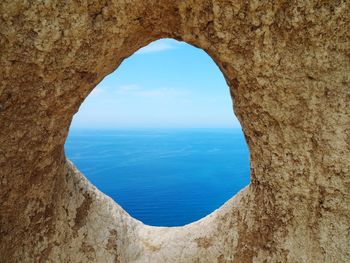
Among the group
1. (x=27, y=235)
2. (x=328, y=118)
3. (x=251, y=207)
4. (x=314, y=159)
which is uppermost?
(x=328, y=118)

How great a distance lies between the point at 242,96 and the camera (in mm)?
2053

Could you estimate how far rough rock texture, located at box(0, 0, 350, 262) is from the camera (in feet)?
5.64

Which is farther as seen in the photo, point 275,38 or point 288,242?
point 288,242

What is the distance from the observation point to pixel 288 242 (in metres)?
2.04

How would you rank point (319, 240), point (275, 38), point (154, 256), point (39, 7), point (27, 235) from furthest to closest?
1. point (154, 256)
2. point (27, 235)
3. point (319, 240)
4. point (275, 38)
5. point (39, 7)

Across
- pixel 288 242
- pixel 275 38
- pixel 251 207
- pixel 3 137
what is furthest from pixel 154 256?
pixel 275 38

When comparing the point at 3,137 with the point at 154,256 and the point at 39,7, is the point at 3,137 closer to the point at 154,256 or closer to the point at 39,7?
the point at 39,7

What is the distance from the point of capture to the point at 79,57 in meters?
1.86

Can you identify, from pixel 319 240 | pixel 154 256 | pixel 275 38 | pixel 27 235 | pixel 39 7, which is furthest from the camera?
pixel 154 256

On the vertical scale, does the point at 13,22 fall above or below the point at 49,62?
above

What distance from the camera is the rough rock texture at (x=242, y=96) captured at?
1.72 meters

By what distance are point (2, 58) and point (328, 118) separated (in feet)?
6.63

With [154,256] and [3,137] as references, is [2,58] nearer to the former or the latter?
[3,137]

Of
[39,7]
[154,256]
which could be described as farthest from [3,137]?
[154,256]
